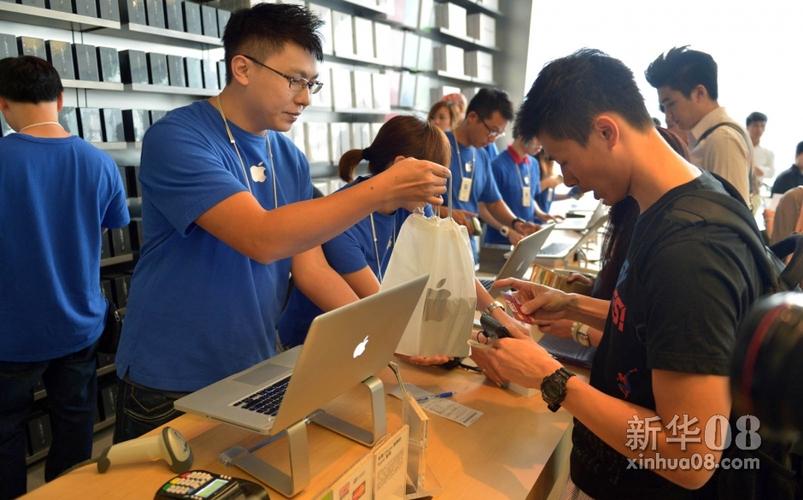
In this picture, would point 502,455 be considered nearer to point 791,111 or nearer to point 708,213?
point 708,213

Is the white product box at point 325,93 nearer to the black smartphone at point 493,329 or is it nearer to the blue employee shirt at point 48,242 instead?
the blue employee shirt at point 48,242

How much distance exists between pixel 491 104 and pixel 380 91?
1.38 meters

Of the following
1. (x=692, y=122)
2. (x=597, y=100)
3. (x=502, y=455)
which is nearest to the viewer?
(x=597, y=100)

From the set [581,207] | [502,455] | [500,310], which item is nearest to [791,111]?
[581,207]

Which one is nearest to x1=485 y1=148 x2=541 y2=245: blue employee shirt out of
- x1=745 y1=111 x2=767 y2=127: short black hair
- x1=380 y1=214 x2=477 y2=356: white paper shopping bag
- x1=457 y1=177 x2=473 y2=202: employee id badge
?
x1=457 y1=177 x2=473 y2=202: employee id badge

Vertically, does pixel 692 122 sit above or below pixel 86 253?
above

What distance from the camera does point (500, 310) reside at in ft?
5.16

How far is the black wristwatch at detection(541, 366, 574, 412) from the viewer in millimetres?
1011

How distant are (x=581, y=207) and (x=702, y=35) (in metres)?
2.21

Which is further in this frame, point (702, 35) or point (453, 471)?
point (702, 35)

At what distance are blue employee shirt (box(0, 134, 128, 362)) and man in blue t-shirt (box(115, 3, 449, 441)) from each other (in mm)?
959

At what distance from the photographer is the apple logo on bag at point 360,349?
3.05ft

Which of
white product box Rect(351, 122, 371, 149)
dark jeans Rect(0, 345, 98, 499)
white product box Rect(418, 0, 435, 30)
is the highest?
white product box Rect(418, 0, 435, 30)

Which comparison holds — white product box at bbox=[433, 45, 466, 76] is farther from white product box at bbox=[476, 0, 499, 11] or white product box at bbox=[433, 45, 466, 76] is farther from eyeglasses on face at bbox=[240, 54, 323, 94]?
eyeglasses on face at bbox=[240, 54, 323, 94]
